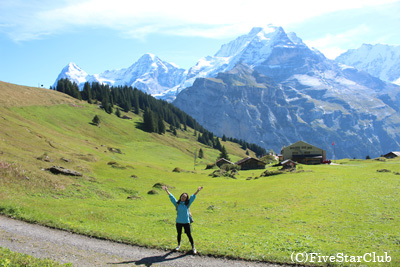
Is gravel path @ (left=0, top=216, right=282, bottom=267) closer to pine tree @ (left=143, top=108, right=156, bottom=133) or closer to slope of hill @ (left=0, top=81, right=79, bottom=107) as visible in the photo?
slope of hill @ (left=0, top=81, right=79, bottom=107)

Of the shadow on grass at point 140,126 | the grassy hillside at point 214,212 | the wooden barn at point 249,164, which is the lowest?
the wooden barn at point 249,164

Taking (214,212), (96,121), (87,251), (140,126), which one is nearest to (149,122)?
(140,126)

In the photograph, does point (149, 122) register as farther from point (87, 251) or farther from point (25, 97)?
point (87, 251)

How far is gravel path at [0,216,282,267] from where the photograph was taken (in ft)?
51.1

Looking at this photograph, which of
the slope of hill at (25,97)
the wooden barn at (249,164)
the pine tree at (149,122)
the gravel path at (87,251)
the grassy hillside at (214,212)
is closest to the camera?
the gravel path at (87,251)

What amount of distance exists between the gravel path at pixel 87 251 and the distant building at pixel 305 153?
12127cm

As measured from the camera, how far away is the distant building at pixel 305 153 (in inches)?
5069

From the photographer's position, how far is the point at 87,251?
16797mm

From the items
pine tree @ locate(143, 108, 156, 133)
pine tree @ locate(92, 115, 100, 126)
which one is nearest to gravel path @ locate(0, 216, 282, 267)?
pine tree @ locate(92, 115, 100, 126)

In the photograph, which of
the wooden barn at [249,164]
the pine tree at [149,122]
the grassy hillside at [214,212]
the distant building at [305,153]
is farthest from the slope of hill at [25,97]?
the distant building at [305,153]

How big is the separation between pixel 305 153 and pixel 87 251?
12754 cm

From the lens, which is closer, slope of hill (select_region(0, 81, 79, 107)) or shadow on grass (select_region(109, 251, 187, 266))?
shadow on grass (select_region(109, 251, 187, 266))

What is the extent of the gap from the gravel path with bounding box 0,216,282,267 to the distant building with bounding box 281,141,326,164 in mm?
121273

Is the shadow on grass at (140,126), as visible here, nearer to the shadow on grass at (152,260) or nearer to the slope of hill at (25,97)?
the slope of hill at (25,97)
